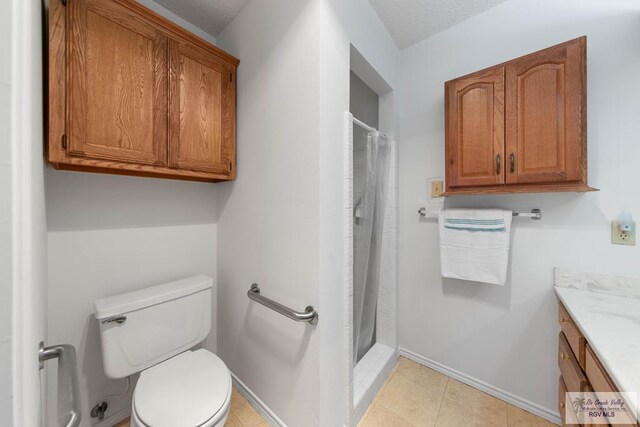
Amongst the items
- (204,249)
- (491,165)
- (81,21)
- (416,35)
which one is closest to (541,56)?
(491,165)

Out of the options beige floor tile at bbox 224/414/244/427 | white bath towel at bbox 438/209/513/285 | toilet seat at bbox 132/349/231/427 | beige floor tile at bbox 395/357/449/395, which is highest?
white bath towel at bbox 438/209/513/285

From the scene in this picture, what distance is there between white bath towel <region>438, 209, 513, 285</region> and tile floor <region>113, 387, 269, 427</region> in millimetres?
1446

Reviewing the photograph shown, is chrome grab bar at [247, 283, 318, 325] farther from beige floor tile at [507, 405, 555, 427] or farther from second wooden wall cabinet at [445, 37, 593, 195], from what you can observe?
beige floor tile at [507, 405, 555, 427]

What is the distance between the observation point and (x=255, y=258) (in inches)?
57.0

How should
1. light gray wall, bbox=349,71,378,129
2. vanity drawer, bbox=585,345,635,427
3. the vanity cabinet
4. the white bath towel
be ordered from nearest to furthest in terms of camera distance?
vanity drawer, bbox=585,345,635,427 → the vanity cabinet → the white bath towel → light gray wall, bbox=349,71,378,129

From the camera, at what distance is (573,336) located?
1029mm

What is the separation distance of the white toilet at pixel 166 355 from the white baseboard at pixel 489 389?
1441mm

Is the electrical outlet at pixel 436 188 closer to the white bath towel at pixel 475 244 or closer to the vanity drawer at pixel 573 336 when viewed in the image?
the white bath towel at pixel 475 244

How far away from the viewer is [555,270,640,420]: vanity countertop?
0.70 m

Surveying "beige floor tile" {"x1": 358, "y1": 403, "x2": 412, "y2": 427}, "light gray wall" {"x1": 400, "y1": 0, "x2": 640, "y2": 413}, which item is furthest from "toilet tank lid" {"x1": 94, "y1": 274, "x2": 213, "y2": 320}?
"light gray wall" {"x1": 400, "y1": 0, "x2": 640, "y2": 413}

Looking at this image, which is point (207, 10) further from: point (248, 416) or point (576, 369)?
point (576, 369)

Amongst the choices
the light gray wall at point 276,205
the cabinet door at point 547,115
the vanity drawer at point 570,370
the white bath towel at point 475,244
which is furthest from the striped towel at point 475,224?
the light gray wall at point 276,205

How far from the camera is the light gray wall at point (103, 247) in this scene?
1184 mm

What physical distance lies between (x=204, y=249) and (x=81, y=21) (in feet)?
4.19
